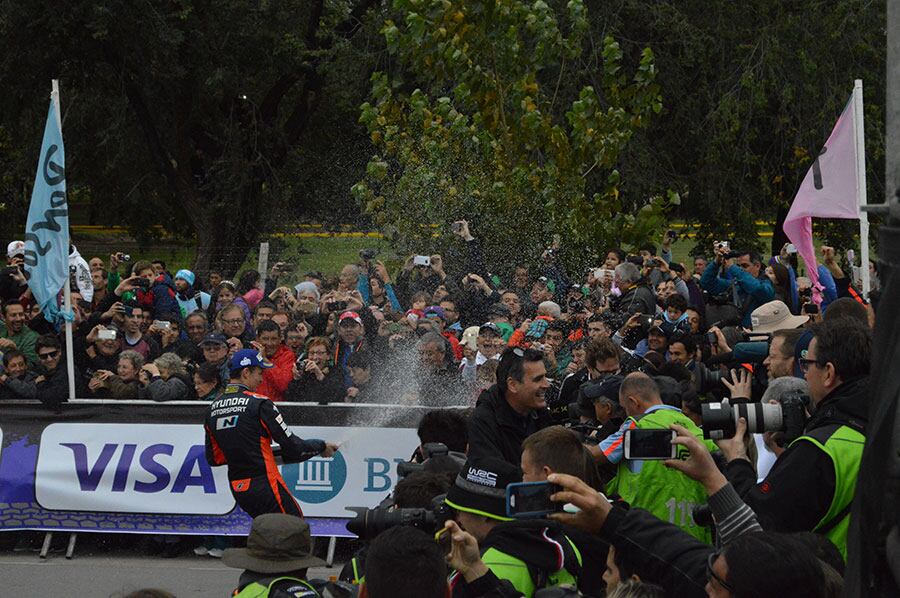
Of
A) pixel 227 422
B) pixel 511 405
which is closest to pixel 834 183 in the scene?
pixel 511 405

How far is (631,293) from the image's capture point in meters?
12.2

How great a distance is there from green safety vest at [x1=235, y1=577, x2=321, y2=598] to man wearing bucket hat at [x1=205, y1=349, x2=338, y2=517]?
143 inches

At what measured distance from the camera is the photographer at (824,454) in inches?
163

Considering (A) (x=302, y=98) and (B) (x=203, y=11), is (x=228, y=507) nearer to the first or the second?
(B) (x=203, y=11)

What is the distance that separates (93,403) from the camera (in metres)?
10.8

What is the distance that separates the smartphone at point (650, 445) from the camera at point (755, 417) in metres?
0.54

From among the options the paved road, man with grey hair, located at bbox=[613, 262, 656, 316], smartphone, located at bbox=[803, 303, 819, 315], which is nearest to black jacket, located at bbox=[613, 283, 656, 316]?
man with grey hair, located at bbox=[613, 262, 656, 316]

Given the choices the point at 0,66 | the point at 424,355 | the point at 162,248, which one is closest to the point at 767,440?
the point at 424,355

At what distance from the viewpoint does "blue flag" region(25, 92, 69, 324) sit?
11.7 m

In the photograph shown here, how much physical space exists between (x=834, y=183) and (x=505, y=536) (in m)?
6.43

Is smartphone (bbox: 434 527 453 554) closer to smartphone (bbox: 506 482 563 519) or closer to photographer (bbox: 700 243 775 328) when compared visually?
smartphone (bbox: 506 482 563 519)

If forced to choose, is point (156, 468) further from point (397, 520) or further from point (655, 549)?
point (655, 549)

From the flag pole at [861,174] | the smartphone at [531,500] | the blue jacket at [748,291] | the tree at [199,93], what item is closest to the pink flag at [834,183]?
the flag pole at [861,174]

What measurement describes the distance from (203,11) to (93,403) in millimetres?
16530
